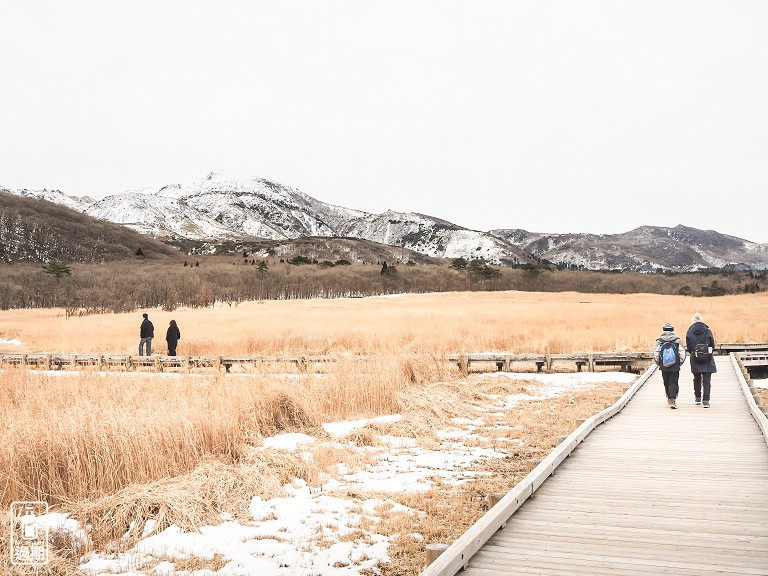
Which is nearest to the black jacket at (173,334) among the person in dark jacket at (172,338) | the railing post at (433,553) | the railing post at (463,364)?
the person in dark jacket at (172,338)

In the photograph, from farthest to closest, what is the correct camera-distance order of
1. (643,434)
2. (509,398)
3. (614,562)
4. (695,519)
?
(509,398)
(643,434)
(695,519)
(614,562)

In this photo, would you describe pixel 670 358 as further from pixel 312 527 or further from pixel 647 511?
pixel 312 527

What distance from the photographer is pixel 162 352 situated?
27.3 m

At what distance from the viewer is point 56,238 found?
170875mm

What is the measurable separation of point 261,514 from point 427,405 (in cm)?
663

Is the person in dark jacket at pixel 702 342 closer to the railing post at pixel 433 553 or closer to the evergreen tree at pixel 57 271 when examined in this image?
the railing post at pixel 433 553

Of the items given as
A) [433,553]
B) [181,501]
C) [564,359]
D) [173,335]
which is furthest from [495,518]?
[173,335]

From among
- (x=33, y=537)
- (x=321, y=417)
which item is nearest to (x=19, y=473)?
(x=33, y=537)

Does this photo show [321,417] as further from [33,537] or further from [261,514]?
[33,537]

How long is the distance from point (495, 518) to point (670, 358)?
25.4 feet

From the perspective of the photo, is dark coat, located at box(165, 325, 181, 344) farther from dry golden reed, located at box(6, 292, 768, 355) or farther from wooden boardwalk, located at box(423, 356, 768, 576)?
wooden boardwalk, located at box(423, 356, 768, 576)

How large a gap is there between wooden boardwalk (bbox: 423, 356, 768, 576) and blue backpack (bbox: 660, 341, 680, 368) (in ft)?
5.96

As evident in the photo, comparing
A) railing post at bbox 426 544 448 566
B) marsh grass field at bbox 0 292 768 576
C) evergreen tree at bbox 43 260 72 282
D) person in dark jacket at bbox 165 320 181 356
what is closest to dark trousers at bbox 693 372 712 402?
marsh grass field at bbox 0 292 768 576

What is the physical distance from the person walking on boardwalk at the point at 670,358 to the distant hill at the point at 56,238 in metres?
165
